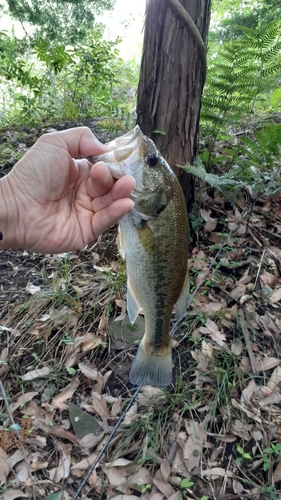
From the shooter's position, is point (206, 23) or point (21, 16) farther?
point (21, 16)

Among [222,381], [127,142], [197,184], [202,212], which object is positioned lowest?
[222,381]

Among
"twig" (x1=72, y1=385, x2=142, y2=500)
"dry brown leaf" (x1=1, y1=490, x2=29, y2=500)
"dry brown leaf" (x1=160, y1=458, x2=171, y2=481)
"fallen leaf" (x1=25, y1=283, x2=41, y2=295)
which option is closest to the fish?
"twig" (x1=72, y1=385, x2=142, y2=500)

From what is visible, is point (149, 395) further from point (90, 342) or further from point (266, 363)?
point (266, 363)

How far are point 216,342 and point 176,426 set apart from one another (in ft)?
2.41

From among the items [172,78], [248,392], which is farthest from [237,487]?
[172,78]

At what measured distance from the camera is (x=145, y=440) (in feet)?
7.88

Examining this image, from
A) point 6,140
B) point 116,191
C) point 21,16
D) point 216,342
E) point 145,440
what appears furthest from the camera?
point 6,140

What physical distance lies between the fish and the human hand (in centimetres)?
11

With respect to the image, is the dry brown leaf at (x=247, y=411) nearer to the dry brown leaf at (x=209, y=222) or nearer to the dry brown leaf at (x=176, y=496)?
the dry brown leaf at (x=176, y=496)

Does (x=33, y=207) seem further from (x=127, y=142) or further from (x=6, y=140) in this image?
(x=6, y=140)

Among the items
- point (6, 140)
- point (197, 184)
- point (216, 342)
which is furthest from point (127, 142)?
point (6, 140)

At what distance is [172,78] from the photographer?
2934 mm

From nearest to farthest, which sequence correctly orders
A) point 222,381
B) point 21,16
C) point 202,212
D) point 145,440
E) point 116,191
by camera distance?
point 116,191
point 145,440
point 222,381
point 202,212
point 21,16

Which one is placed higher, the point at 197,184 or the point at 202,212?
the point at 197,184
